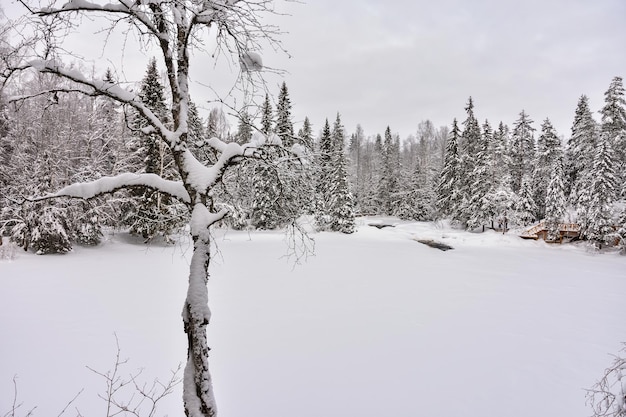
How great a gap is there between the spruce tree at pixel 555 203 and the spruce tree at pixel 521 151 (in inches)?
348

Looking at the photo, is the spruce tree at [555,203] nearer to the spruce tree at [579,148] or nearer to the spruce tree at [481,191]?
the spruce tree at [579,148]

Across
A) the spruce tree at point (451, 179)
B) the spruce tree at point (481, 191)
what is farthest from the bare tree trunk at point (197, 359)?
the spruce tree at point (451, 179)

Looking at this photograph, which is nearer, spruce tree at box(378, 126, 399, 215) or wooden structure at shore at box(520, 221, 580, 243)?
wooden structure at shore at box(520, 221, 580, 243)

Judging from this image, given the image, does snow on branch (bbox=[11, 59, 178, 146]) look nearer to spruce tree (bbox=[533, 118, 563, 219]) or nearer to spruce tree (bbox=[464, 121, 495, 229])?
spruce tree (bbox=[464, 121, 495, 229])

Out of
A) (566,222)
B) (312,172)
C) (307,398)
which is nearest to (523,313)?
(307,398)

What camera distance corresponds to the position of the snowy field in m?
6.49

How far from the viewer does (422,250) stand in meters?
27.2

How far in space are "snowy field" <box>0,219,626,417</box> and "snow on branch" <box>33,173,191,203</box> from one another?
2072 millimetres

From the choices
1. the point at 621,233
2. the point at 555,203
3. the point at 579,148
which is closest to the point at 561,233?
the point at 555,203

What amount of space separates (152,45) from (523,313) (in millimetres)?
14132

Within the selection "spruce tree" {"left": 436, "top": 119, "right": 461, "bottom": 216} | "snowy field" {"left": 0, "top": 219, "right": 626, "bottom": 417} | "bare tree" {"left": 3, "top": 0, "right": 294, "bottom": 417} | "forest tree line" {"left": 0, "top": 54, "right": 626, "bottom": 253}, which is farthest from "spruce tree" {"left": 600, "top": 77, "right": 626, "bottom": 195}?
"bare tree" {"left": 3, "top": 0, "right": 294, "bottom": 417}

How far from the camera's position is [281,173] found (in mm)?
3721

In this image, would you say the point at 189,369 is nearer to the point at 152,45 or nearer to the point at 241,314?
the point at 152,45

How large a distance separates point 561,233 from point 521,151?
48.3ft
